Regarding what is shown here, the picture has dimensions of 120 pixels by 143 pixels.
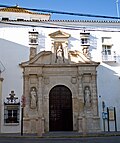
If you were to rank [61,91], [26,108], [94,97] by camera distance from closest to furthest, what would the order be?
[26,108]
[94,97]
[61,91]

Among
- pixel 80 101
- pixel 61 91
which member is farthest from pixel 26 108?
pixel 80 101

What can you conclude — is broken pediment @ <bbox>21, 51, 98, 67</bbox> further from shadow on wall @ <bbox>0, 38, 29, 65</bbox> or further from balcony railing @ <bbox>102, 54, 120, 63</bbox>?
balcony railing @ <bbox>102, 54, 120, 63</bbox>

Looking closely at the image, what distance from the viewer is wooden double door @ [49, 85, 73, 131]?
845 inches

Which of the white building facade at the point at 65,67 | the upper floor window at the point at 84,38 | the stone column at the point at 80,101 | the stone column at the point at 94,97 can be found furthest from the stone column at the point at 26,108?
the upper floor window at the point at 84,38

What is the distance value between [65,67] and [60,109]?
10.8ft

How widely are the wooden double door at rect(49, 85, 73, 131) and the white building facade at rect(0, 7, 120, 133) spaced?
0.33m

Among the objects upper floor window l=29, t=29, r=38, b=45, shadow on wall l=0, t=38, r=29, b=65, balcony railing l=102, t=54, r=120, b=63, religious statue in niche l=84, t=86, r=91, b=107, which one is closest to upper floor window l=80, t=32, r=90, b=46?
balcony railing l=102, t=54, r=120, b=63

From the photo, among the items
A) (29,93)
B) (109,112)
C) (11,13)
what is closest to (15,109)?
(29,93)

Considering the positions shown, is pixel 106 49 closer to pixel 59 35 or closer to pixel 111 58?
pixel 111 58

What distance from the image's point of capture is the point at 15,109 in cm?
2138

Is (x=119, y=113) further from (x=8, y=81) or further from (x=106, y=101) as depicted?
(x=8, y=81)

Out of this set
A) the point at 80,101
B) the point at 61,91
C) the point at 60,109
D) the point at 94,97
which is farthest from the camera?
the point at 61,91

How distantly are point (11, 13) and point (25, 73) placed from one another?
962 cm

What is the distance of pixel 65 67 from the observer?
2227 cm
